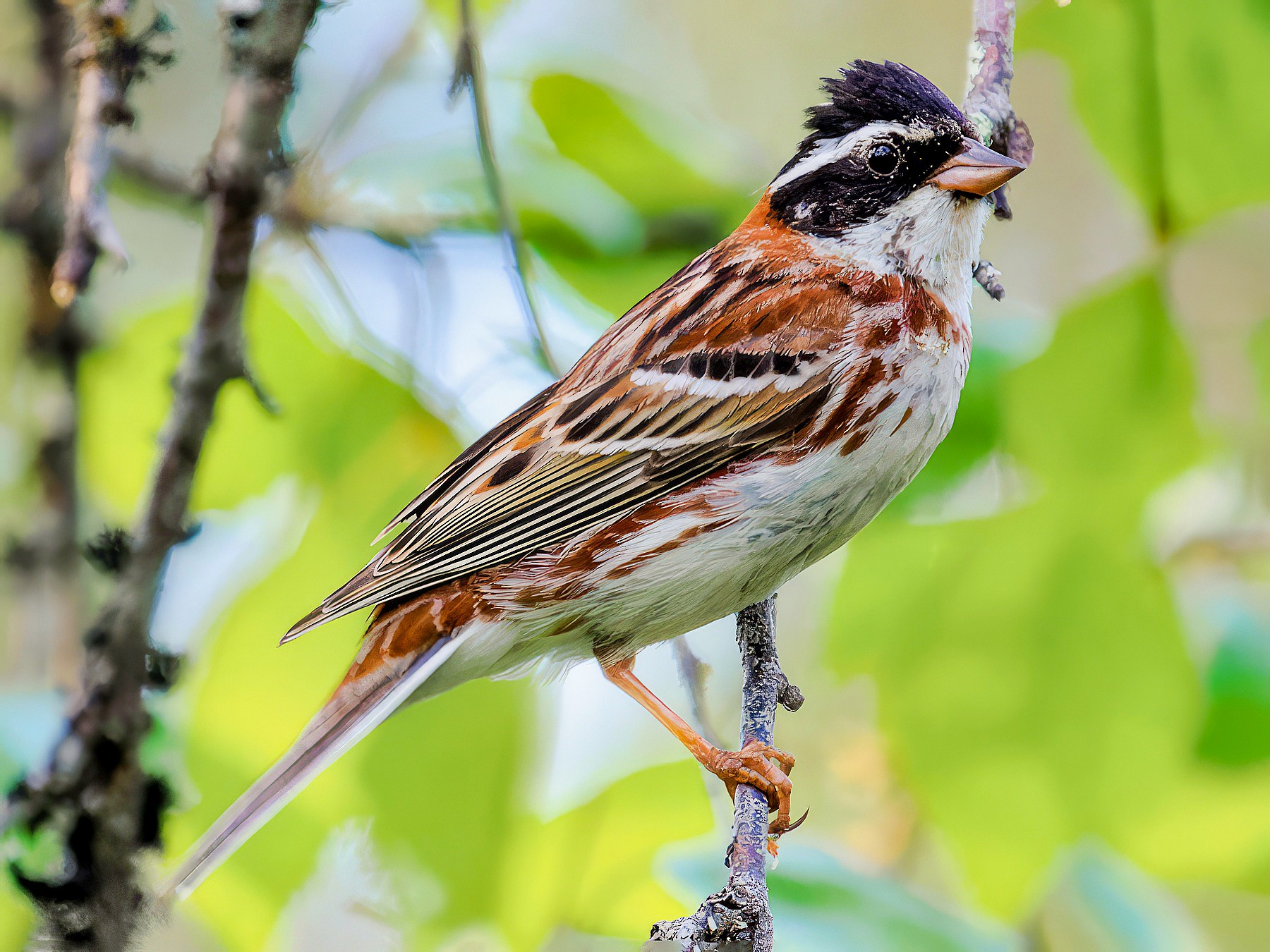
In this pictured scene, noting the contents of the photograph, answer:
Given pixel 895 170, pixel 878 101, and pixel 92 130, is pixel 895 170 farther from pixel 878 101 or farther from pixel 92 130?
pixel 92 130

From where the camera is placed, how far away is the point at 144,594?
7.14 ft

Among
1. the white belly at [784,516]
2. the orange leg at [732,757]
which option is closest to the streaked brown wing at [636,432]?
the white belly at [784,516]

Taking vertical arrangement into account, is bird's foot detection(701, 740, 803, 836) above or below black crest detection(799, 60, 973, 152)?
below

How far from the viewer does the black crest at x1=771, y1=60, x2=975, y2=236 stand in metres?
2.45

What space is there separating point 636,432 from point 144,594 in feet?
3.49

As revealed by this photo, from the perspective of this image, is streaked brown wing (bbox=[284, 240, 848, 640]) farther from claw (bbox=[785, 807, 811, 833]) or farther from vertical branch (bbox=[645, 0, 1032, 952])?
claw (bbox=[785, 807, 811, 833])

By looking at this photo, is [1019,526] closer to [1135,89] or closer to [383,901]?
[1135,89]

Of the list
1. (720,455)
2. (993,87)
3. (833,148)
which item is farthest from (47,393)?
(993,87)

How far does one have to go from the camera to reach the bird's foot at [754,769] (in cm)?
248

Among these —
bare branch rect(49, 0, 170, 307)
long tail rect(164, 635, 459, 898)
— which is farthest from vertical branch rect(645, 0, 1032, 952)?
bare branch rect(49, 0, 170, 307)

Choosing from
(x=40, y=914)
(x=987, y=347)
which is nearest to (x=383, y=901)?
(x=40, y=914)

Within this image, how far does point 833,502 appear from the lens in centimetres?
225

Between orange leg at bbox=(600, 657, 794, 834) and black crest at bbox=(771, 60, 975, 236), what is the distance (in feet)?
3.84

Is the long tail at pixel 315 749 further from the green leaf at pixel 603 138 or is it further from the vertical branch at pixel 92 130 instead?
the green leaf at pixel 603 138
